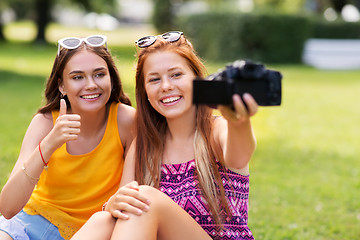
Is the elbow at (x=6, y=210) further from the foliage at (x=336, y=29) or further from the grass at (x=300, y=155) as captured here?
the foliage at (x=336, y=29)

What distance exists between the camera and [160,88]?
9.30 feet

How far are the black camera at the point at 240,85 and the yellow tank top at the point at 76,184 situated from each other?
1.29 meters

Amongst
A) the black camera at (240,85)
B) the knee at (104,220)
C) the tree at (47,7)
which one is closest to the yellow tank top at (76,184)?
the knee at (104,220)

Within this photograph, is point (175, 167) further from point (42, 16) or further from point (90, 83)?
point (42, 16)

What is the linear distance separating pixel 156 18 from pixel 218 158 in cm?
2597

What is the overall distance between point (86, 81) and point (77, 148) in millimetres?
447

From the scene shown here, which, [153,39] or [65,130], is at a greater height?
[153,39]

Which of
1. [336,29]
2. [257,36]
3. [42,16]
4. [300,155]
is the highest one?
[42,16]

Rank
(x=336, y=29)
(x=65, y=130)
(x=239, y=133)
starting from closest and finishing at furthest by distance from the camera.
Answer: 1. (x=239, y=133)
2. (x=65, y=130)
3. (x=336, y=29)

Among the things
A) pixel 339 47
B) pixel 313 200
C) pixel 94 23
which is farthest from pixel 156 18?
pixel 313 200

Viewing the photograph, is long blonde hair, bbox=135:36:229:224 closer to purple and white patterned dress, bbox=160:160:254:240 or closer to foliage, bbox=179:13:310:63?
purple and white patterned dress, bbox=160:160:254:240

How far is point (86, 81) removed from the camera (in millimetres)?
3086

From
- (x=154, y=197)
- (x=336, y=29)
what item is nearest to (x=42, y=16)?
(x=336, y=29)

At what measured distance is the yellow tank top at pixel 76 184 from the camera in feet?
10.3
